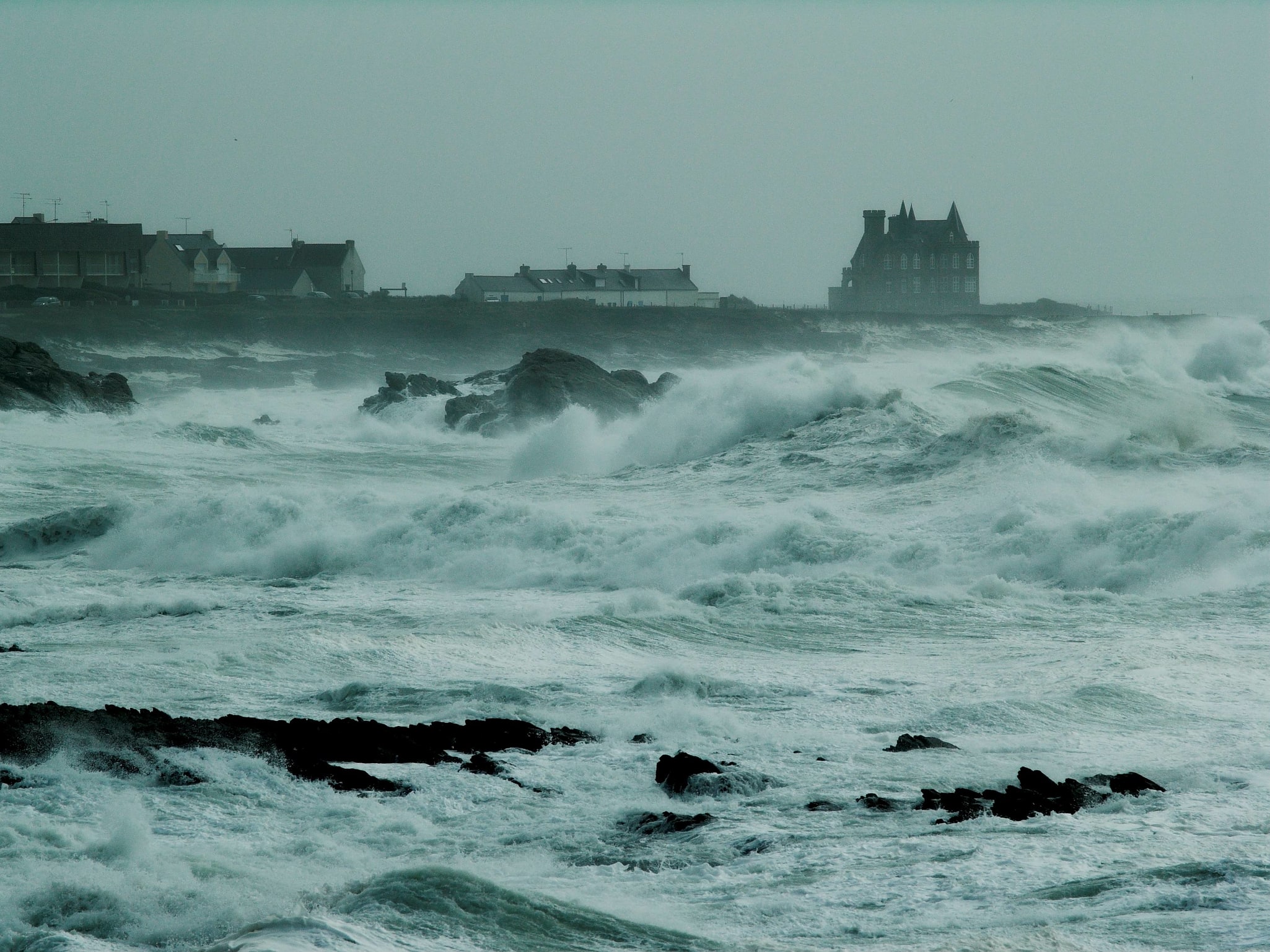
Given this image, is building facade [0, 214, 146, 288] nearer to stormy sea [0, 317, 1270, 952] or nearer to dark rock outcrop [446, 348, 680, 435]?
dark rock outcrop [446, 348, 680, 435]

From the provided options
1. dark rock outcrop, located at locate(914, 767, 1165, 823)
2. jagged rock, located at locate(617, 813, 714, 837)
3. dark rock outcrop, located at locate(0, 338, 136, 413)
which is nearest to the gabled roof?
dark rock outcrop, located at locate(0, 338, 136, 413)

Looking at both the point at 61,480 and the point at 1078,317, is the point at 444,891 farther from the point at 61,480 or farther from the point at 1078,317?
the point at 1078,317

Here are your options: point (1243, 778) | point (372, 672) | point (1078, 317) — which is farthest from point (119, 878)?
point (1078, 317)

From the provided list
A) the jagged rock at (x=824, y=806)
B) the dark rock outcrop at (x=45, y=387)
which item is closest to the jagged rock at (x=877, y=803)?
the jagged rock at (x=824, y=806)

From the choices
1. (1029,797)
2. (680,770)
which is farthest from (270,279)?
(1029,797)

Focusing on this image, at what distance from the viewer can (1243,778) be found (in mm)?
8078

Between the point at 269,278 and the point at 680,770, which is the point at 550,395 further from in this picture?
the point at 269,278

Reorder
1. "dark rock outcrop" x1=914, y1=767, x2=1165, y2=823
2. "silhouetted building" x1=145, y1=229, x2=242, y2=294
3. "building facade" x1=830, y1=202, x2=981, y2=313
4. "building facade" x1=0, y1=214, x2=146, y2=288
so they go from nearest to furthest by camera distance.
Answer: "dark rock outcrop" x1=914, y1=767, x2=1165, y2=823
"building facade" x1=0, y1=214, x2=146, y2=288
"silhouetted building" x1=145, y1=229, x2=242, y2=294
"building facade" x1=830, y1=202, x2=981, y2=313

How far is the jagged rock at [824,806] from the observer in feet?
25.3

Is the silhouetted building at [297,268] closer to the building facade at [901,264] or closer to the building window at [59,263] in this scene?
the building window at [59,263]

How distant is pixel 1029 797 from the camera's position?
7711 millimetres

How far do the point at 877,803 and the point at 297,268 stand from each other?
77.1 m

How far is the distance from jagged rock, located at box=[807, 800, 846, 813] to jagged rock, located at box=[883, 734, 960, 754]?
1100 mm

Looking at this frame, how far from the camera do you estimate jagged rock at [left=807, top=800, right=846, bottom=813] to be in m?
7.73
